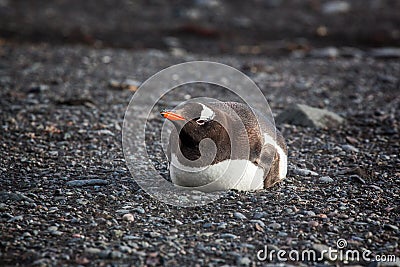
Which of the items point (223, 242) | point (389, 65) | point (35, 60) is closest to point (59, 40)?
point (35, 60)

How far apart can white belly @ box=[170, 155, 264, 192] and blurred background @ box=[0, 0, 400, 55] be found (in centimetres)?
779

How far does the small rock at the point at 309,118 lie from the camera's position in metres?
6.91

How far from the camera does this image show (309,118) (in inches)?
273

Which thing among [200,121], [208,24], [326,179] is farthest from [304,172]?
[208,24]

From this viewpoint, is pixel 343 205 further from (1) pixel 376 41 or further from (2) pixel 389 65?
(1) pixel 376 41

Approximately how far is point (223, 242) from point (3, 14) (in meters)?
12.0

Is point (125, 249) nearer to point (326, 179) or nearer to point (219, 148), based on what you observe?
point (219, 148)

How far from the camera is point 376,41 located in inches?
511

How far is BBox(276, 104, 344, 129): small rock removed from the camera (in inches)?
272

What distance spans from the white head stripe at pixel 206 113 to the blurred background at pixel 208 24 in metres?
7.94

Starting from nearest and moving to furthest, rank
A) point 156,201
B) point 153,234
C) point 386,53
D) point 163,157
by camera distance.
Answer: point 153,234 < point 156,201 < point 163,157 < point 386,53

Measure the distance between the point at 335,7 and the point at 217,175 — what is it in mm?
12333

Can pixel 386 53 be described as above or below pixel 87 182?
above

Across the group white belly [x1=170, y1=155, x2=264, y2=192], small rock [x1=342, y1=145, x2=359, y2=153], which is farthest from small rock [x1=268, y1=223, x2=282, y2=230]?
small rock [x1=342, y1=145, x2=359, y2=153]
